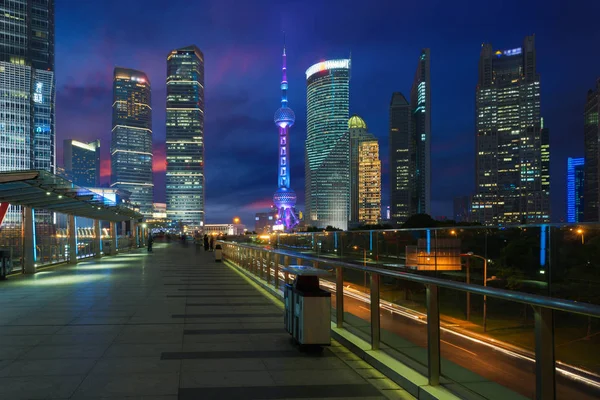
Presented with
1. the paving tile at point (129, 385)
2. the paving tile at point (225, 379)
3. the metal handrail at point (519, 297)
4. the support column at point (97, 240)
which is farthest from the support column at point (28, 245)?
the metal handrail at point (519, 297)

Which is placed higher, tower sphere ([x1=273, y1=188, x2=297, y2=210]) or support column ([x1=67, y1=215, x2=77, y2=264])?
tower sphere ([x1=273, y1=188, x2=297, y2=210])

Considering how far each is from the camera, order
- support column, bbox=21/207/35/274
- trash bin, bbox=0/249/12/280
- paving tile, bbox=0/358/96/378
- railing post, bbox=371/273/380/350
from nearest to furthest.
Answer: paving tile, bbox=0/358/96/378 < railing post, bbox=371/273/380/350 < trash bin, bbox=0/249/12/280 < support column, bbox=21/207/35/274

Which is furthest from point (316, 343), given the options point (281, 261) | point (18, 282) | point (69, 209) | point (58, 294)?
point (69, 209)

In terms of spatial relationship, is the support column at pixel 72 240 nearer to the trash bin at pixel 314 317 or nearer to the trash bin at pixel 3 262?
the trash bin at pixel 3 262

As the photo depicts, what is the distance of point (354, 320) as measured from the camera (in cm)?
751

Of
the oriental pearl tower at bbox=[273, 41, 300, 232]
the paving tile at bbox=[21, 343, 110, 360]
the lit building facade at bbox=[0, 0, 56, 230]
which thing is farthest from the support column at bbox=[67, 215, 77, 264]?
the oriental pearl tower at bbox=[273, 41, 300, 232]

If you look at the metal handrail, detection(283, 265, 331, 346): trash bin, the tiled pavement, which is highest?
the metal handrail

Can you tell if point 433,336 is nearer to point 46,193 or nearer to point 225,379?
point 225,379

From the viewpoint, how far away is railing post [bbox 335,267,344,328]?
786 centimetres

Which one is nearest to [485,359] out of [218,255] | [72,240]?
[72,240]

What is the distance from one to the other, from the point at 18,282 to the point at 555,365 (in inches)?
679

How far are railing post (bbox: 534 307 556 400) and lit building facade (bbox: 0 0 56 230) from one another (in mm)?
135599

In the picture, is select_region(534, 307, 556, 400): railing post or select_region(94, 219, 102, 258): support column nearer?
select_region(534, 307, 556, 400): railing post

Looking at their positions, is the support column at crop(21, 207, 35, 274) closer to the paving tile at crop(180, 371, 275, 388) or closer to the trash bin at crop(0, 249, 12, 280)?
the trash bin at crop(0, 249, 12, 280)
